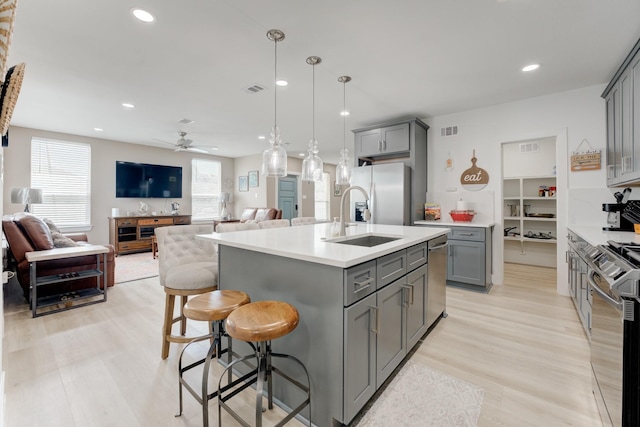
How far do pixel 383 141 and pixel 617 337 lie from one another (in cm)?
374

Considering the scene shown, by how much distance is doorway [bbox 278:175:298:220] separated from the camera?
8328mm

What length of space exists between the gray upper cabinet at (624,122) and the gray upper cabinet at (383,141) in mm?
2220

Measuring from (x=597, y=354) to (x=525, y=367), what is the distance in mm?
592

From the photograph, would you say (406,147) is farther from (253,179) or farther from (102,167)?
(102,167)

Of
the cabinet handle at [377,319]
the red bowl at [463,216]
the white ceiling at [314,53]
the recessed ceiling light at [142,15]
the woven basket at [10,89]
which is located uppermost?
the white ceiling at [314,53]

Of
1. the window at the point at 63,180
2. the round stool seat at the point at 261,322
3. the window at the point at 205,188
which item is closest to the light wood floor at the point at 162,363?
the round stool seat at the point at 261,322

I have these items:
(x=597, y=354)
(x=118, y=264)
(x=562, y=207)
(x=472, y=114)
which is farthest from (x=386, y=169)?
(x=118, y=264)

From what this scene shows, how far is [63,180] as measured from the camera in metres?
5.66

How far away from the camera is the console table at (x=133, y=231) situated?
19.7ft

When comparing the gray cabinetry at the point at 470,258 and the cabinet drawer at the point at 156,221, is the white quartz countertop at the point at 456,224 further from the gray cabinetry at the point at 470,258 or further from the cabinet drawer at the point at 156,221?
the cabinet drawer at the point at 156,221

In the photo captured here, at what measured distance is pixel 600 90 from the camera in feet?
10.7

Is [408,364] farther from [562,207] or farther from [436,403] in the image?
[562,207]

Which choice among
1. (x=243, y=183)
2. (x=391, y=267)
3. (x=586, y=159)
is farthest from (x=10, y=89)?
(x=243, y=183)

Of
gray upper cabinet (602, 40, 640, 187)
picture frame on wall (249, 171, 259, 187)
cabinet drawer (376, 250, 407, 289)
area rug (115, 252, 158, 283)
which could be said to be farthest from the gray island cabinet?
picture frame on wall (249, 171, 259, 187)
